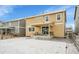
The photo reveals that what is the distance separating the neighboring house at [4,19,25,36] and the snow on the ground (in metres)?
0.16

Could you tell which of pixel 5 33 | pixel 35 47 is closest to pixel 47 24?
pixel 35 47

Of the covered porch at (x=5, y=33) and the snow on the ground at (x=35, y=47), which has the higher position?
the covered porch at (x=5, y=33)

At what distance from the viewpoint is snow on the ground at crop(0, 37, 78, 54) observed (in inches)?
104

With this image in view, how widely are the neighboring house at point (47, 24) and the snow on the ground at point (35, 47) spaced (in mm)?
158

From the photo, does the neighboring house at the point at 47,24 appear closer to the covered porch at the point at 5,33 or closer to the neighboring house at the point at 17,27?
the neighboring house at the point at 17,27

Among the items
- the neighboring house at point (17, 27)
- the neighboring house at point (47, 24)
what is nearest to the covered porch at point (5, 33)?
the neighboring house at point (17, 27)

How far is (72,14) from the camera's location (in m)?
2.73

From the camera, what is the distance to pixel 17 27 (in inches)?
111

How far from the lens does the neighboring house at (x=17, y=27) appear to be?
2791 millimetres

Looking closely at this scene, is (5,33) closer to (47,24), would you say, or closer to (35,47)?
(35,47)

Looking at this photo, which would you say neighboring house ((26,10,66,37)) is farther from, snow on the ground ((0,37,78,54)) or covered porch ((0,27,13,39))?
covered porch ((0,27,13,39))
